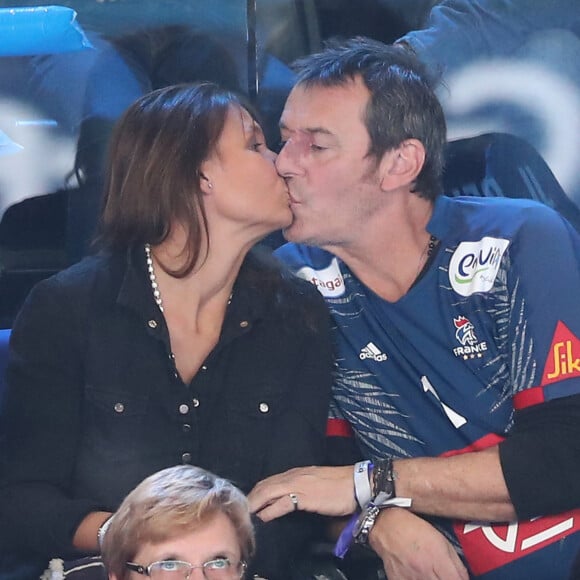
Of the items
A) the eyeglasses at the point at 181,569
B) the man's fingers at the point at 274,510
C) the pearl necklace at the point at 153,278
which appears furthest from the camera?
the pearl necklace at the point at 153,278

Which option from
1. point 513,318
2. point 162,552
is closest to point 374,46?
point 513,318

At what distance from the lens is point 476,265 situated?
6.62 ft

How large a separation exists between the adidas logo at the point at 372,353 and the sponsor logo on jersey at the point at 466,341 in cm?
15

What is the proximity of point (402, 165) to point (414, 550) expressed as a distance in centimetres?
78

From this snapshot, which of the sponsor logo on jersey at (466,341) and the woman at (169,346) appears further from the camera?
the sponsor logo on jersey at (466,341)

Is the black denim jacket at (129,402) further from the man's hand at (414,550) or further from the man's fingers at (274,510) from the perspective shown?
the man's hand at (414,550)

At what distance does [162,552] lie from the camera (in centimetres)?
149

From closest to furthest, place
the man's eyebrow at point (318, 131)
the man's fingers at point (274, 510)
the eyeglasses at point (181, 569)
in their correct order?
the eyeglasses at point (181, 569), the man's fingers at point (274, 510), the man's eyebrow at point (318, 131)

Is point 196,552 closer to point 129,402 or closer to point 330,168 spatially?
point 129,402

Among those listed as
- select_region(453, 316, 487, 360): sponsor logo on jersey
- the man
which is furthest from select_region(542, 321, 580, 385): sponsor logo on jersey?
select_region(453, 316, 487, 360): sponsor logo on jersey

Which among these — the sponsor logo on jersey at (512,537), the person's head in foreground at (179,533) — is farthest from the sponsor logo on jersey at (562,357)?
the person's head in foreground at (179,533)

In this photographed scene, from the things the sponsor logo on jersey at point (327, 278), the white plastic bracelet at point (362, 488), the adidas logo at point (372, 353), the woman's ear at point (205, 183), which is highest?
the woman's ear at point (205, 183)

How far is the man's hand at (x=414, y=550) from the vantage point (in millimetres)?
1861

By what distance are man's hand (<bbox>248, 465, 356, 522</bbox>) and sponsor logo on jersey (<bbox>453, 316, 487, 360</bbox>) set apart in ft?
1.09
